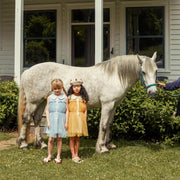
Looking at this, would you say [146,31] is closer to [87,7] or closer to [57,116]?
[87,7]

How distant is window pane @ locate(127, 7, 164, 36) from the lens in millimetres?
9867

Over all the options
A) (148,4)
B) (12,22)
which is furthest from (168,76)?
(12,22)

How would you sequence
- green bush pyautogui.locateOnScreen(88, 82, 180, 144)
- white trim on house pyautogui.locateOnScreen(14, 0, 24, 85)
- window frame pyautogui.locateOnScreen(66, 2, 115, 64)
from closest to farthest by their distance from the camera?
green bush pyautogui.locateOnScreen(88, 82, 180, 144) → white trim on house pyautogui.locateOnScreen(14, 0, 24, 85) → window frame pyautogui.locateOnScreen(66, 2, 115, 64)

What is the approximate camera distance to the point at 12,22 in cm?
1070

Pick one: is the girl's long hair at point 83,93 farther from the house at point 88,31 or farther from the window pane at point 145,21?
the window pane at point 145,21

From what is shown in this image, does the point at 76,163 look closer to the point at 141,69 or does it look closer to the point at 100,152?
the point at 100,152

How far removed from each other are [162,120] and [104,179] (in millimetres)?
2433

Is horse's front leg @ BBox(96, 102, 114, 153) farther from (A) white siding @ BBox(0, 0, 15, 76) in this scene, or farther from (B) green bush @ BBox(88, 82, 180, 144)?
(A) white siding @ BBox(0, 0, 15, 76)

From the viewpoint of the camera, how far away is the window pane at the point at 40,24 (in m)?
10.5

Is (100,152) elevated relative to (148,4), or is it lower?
lower

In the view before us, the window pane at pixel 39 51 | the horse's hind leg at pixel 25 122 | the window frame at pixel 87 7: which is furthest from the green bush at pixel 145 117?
the window pane at pixel 39 51

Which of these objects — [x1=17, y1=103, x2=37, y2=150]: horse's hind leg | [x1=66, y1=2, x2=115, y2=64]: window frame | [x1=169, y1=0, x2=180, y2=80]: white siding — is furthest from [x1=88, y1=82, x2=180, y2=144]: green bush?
[x1=66, y1=2, x2=115, y2=64]: window frame

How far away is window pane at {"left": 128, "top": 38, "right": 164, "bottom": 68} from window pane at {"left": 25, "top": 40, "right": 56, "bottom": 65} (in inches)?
114

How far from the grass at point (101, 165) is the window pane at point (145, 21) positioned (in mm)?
5280
